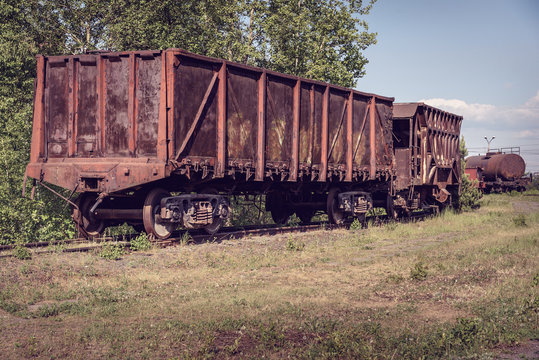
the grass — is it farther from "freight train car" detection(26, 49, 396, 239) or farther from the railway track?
"freight train car" detection(26, 49, 396, 239)

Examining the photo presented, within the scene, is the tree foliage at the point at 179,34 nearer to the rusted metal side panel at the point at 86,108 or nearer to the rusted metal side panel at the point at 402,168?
the rusted metal side panel at the point at 86,108

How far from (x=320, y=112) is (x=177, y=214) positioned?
652 cm

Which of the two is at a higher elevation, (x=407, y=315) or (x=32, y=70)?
(x=32, y=70)

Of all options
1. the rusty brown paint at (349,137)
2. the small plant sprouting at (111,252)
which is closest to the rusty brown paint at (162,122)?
the small plant sprouting at (111,252)

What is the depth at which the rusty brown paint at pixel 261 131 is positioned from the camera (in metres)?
14.5

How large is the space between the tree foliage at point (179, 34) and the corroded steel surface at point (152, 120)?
4.22 metres

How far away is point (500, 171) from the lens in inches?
1719

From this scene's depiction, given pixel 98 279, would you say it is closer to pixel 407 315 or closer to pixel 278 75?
pixel 407 315

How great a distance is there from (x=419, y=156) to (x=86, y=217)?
12.9 meters

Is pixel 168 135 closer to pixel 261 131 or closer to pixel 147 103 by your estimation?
pixel 147 103

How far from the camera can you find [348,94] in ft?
59.7

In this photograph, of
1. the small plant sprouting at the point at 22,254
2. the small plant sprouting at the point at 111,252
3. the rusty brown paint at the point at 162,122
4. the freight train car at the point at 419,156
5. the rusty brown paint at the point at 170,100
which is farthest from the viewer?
the freight train car at the point at 419,156

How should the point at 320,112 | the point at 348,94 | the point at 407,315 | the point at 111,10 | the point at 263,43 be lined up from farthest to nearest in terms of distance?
1. the point at 263,43
2. the point at 111,10
3. the point at 348,94
4. the point at 320,112
5. the point at 407,315

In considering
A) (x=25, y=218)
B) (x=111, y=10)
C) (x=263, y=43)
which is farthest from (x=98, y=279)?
(x=263, y=43)
